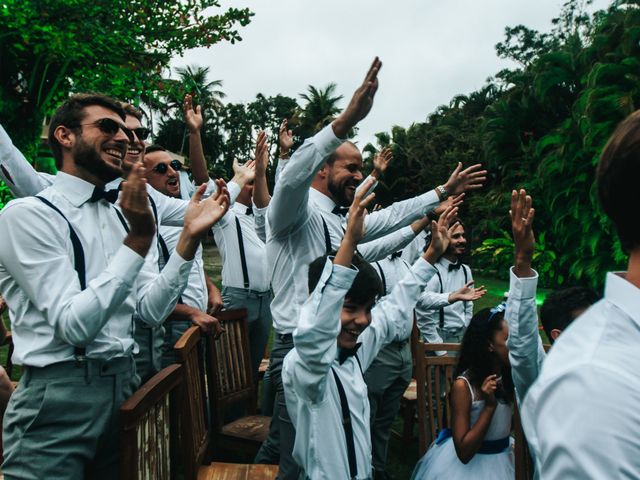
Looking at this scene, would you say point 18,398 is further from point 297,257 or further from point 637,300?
point 637,300

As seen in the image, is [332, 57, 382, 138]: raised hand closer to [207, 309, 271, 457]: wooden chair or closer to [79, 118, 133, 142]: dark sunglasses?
[79, 118, 133, 142]: dark sunglasses

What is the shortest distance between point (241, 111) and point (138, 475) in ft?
141

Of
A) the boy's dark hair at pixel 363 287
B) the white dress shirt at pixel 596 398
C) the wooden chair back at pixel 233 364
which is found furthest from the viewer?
the wooden chair back at pixel 233 364

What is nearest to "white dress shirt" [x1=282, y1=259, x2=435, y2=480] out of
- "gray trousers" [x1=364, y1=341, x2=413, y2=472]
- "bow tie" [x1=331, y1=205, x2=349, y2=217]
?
"bow tie" [x1=331, y1=205, x2=349, y2=217]

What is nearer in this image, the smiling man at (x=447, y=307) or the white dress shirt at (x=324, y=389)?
the white dress shirt at (x=324, y=389)

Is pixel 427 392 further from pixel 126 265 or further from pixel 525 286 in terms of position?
pixel 126 265

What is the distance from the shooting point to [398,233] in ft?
13.2

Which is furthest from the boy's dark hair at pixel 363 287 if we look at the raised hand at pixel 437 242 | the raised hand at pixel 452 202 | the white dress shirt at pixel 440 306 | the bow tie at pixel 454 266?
the bow tie at pixel 454 266

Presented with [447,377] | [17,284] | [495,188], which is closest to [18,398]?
[17,284]

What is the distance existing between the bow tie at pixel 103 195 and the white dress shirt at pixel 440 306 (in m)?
3.09

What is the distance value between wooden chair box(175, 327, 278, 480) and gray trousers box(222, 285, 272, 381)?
65.9 inches

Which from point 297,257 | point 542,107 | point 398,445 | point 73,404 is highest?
point 542,107

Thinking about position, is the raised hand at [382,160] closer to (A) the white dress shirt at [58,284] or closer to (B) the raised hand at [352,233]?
(B) the raised hand at [352,233]

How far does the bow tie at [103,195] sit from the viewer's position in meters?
2.04
